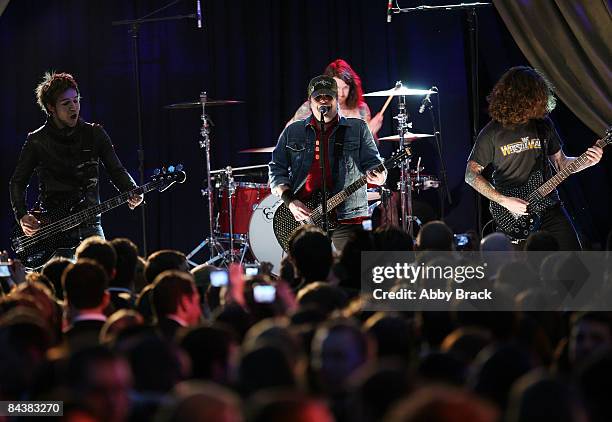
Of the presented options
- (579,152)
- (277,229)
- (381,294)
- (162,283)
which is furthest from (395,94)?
(162,283)

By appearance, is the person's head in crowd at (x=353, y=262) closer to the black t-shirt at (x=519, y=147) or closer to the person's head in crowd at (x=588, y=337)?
the person's head in crowd at (x=588, y=337)

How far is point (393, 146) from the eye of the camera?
40.1 ft

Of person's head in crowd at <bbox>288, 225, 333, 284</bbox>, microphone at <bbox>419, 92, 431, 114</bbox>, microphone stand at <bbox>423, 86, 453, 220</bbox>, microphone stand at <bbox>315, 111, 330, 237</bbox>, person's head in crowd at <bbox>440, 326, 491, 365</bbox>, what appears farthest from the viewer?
microphone stand at <bbox>423, 86, 453, 220</bbox>

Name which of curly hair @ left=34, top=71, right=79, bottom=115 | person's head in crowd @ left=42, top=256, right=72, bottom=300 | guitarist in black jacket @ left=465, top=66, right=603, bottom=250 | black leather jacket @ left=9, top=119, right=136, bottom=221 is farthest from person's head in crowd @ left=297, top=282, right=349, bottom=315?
curly hair @ left=34, top=71, right=79, bottom=115

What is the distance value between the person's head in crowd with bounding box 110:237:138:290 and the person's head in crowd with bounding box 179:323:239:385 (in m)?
2.44

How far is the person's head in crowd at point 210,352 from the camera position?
388 centimetres

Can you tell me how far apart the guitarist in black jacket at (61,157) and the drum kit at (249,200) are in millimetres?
2534

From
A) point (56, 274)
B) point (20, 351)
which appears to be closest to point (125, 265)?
point (56, 274)

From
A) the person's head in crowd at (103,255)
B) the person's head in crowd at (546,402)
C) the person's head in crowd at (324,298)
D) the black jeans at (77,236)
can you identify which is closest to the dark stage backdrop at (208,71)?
the black jeans at (77,236)

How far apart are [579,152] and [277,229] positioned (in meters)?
3.75

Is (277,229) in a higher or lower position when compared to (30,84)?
lower

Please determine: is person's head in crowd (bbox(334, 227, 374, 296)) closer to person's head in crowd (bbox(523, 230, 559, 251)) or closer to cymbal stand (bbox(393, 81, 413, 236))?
person's head in crowd (bbox(523, 230, 559, 251))

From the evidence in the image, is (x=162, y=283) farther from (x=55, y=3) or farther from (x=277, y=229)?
(x=55, y=3)

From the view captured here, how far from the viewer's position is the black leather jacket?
8.65 metres
